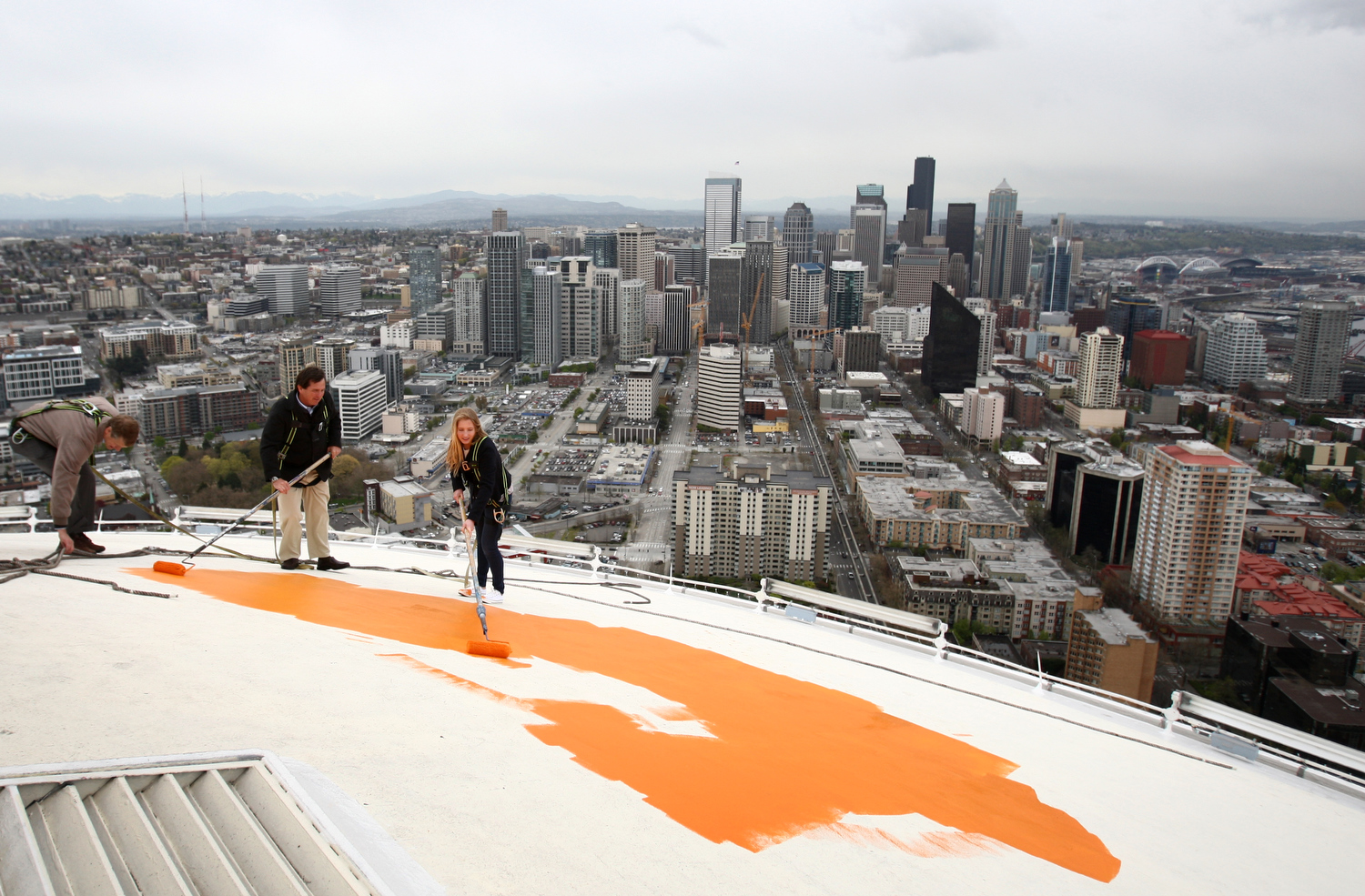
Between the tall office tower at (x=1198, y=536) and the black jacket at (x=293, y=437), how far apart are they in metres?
8.22

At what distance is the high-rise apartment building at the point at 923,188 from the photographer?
4309 cm

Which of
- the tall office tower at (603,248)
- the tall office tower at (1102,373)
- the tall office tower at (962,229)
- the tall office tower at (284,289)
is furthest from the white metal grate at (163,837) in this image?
the tall office tower at (962,229)

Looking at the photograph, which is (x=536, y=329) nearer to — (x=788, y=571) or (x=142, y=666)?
(x=788, y=571)

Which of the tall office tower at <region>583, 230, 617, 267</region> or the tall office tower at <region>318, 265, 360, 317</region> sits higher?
the tall office tower at <region>583, 230, 617, 267</region>

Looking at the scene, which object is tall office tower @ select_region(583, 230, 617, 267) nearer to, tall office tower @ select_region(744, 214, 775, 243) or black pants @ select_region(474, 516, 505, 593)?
tall office tower @ select_region(744, 214, 775, 243)

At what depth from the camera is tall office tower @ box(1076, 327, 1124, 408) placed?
680 inches

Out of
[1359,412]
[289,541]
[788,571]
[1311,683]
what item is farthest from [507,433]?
[1359,412]

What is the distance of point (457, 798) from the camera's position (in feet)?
3.61

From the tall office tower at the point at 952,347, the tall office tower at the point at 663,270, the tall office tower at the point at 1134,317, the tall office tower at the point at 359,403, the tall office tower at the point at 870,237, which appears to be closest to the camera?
the tall office tower at the point at 359,403

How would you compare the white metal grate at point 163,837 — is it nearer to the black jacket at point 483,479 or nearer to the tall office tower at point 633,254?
the black jacket at point 483,479

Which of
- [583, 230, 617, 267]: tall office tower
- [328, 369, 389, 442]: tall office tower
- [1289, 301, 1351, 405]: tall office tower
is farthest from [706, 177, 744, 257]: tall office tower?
[328, 369, 389, 442]: tall office tower

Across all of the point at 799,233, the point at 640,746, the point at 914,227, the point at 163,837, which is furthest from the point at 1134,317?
the point at 163,837

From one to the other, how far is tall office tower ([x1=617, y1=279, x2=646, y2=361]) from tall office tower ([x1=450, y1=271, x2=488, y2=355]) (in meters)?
3.56

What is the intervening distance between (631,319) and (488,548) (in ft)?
70.3
